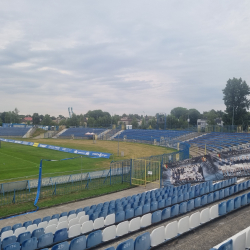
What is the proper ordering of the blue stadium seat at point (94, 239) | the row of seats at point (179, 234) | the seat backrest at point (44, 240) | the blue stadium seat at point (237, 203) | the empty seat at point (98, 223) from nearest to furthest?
the row of seats at point (179, 234) < the blue stadium seat at point (94, 239) < the seat backrest at point (44, 240) < the empty seat at point (98, 223) < the blue stadium seat at point (237, 203)

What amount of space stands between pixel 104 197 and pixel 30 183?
6141 millimetres

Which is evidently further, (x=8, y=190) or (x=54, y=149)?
(x=54, y=149)

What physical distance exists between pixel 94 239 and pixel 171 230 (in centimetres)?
278

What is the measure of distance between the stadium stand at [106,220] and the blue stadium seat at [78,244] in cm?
33

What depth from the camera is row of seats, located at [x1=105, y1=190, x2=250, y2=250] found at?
6.92m

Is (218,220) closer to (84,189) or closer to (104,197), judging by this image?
(104,197)

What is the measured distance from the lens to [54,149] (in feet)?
153

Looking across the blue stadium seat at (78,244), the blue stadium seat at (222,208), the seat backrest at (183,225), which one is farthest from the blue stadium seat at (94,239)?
the blue stadium seat at (222,208)

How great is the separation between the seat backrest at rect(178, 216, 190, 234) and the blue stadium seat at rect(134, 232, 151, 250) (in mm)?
1740

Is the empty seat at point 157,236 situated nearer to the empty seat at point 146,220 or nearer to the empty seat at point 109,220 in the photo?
the empty seat at point 146,220

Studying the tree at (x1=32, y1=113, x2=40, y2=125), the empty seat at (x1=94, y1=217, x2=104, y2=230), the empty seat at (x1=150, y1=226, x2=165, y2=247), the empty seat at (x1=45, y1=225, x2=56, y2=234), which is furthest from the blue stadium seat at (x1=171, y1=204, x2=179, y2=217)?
the tree at (x1=32, y1=113, x2=40, y2=125)

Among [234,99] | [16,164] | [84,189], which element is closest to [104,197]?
[84,189]

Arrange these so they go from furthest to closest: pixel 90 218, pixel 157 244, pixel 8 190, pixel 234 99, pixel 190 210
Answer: pixel 234 99 < pixel 8 190 < pixel 190 210 < pixel 90 218 < pixel 157 244

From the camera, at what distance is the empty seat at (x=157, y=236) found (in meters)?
8.18
